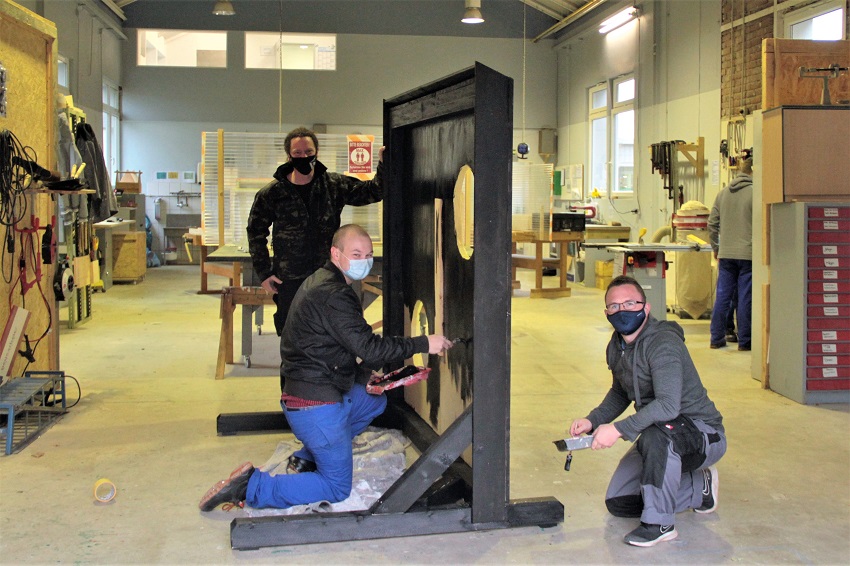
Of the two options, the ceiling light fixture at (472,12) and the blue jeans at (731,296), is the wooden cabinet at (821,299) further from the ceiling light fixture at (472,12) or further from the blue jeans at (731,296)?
the ceiling light fixture at (472,12)

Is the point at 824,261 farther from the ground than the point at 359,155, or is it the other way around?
the point at 359,155

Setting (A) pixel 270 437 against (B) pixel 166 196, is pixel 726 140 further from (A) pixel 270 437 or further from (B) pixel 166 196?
(B) pixel 166 196

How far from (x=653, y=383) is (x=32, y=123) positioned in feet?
12.9

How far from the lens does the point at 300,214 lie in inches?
189

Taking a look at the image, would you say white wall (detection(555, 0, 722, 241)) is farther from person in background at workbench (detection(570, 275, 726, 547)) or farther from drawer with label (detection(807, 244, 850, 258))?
person in background at workbench (detection(570, 275, 726, 547))

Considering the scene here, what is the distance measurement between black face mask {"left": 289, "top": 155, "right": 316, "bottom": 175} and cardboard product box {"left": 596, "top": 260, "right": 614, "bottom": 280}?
8.13 metres

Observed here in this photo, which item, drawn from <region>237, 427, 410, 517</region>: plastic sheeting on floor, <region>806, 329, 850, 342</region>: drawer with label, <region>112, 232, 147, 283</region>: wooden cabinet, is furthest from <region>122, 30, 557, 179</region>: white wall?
<region>237, 427, 410, 517</region>: plastic sheeting on floor

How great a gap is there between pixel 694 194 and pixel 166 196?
10.0m

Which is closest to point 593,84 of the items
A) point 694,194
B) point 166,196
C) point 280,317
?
point 694,194

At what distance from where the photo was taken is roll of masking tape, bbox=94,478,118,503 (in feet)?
12.0

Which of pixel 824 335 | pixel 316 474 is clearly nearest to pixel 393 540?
pixel 316 474

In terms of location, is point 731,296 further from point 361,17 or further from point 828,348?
point 361,17

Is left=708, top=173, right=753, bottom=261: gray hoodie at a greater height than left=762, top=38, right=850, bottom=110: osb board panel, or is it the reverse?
left=762, top=38, right=850, bottom=110: osb board panel

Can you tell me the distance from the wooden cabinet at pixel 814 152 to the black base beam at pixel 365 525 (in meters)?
3.12
